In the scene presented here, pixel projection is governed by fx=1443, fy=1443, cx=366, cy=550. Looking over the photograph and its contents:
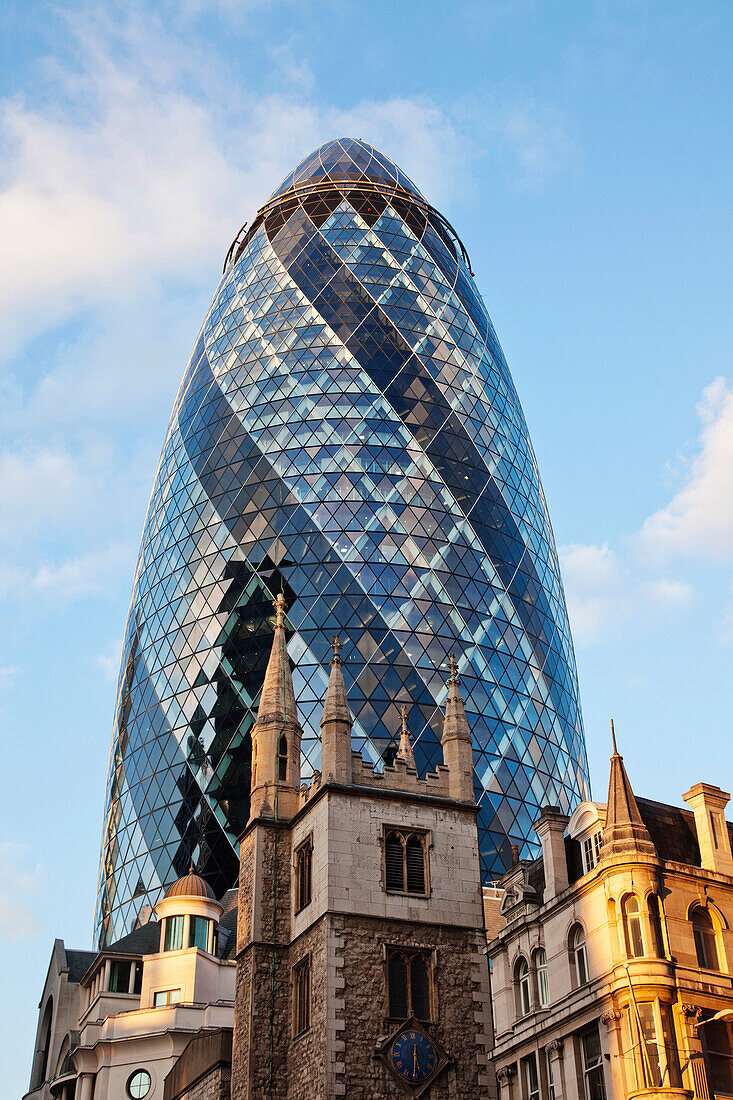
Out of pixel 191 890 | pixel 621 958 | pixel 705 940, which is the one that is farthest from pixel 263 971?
pixel 191 890

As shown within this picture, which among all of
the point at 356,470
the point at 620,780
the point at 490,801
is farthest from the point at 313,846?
the point at 356,470

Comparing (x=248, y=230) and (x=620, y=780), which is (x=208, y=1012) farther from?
(x=248, y=230)

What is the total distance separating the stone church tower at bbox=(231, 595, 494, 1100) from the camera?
3100 cm

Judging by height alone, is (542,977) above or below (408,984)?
below

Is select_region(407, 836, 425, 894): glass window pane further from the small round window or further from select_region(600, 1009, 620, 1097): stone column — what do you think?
the small round window

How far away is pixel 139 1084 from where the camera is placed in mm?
43625

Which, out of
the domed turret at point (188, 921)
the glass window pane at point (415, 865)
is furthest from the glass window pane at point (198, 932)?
the glass window pane at point (415, 865)

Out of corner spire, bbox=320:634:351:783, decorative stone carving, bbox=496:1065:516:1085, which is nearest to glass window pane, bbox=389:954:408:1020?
decorative stone carving, bbox=496:1065:516:1085

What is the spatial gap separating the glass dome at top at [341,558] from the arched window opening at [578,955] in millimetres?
24776

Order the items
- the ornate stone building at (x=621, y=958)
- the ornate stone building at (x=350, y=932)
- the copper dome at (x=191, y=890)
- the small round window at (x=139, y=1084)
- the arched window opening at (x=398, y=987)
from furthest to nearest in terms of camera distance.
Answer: the copper dome at (x=191, y=890), the small round window at (x=139, y=1084), the arched window opening at (x=398, y=987), the ornate stone building at (x=350, y=932), the ornate stone building at (x=621, y=958)

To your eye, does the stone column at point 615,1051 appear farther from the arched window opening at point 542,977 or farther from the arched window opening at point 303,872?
the arched window opening at point 303,872

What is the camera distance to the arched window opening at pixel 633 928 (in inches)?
1041

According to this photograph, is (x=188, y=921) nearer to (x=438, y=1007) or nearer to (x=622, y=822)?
(x=438, y=1007)

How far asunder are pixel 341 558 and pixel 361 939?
28.4 metres
